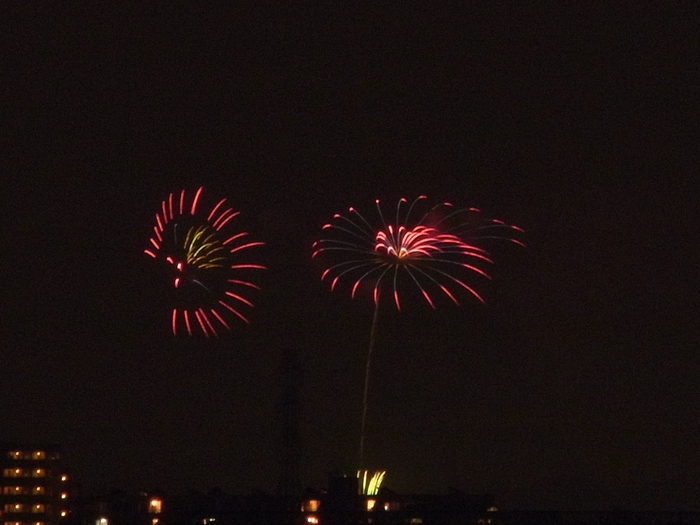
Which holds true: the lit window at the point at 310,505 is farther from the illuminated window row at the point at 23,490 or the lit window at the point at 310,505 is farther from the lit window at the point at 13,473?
the lit window at the point at 13,473

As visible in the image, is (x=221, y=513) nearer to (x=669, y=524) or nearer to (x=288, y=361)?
(x=288, y=361)

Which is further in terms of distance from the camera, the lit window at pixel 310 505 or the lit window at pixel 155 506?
the lit window at pixel 155 506

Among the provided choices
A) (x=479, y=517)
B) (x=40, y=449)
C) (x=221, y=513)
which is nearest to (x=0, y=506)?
(x=40, y=449)

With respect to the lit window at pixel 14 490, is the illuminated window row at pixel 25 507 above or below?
below

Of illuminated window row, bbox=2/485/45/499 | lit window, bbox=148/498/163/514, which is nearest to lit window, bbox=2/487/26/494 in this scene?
illuminated window row, bbox=2/485/45/499

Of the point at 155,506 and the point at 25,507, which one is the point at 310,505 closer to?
the point at 155,506

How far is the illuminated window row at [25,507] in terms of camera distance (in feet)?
341

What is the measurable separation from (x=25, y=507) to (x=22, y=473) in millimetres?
2054

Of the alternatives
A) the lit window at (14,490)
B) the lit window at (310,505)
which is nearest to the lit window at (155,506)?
the lit window at (14,490)

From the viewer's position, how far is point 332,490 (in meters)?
100

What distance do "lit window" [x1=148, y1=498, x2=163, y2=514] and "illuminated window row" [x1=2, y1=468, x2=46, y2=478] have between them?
6.35 metres

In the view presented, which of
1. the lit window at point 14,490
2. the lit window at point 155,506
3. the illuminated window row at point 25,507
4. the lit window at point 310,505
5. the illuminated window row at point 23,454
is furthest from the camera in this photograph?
the illuminated window row at point 23,454

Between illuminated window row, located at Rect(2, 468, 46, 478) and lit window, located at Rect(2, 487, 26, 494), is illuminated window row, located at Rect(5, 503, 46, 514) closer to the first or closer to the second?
lit window, located at Rect(2, 487, 26, 494)

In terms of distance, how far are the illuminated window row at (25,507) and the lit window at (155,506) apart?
596 centimetres
